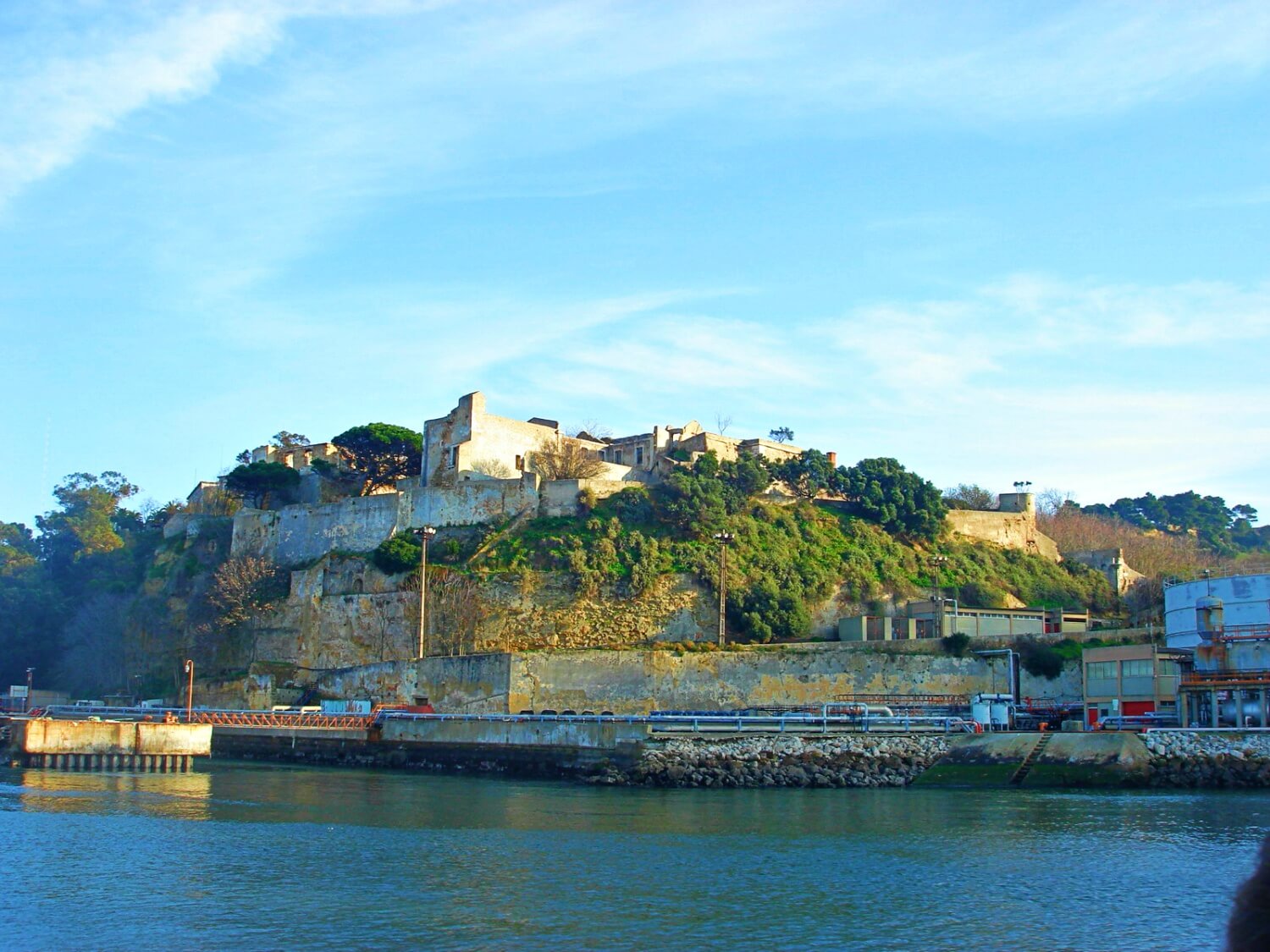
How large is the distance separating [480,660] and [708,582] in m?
10.7

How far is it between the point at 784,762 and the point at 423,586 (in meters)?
19.5

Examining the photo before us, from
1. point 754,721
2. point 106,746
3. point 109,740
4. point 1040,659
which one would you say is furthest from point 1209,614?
point 106,746

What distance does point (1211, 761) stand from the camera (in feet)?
116

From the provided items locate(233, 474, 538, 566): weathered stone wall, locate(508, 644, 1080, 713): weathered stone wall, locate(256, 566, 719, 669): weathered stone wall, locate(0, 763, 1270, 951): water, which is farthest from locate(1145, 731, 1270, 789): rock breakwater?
locate(233, 474, 538, 566): weathered stone wall

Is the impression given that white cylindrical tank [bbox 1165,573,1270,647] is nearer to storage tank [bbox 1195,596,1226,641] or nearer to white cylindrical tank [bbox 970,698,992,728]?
storage tank [bbox 1195,596,1226,641]

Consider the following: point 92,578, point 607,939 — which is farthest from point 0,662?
point 607,939

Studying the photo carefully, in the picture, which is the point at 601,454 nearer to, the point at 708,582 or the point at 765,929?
the point at 708,582

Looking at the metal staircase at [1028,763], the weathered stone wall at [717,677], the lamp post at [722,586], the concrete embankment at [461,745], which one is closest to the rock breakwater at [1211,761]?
the metal staircase at [1028,763]

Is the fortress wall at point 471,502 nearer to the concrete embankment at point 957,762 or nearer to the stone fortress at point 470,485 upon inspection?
the stone fortress at point 470,485

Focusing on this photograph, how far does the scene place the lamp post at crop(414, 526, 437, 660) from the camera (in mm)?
50781

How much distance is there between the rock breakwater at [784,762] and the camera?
36.5 m

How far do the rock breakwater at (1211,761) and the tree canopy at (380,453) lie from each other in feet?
137

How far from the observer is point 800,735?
38000 millimetres

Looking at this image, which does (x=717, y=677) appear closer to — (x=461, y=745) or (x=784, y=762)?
(x=461, y=745)
